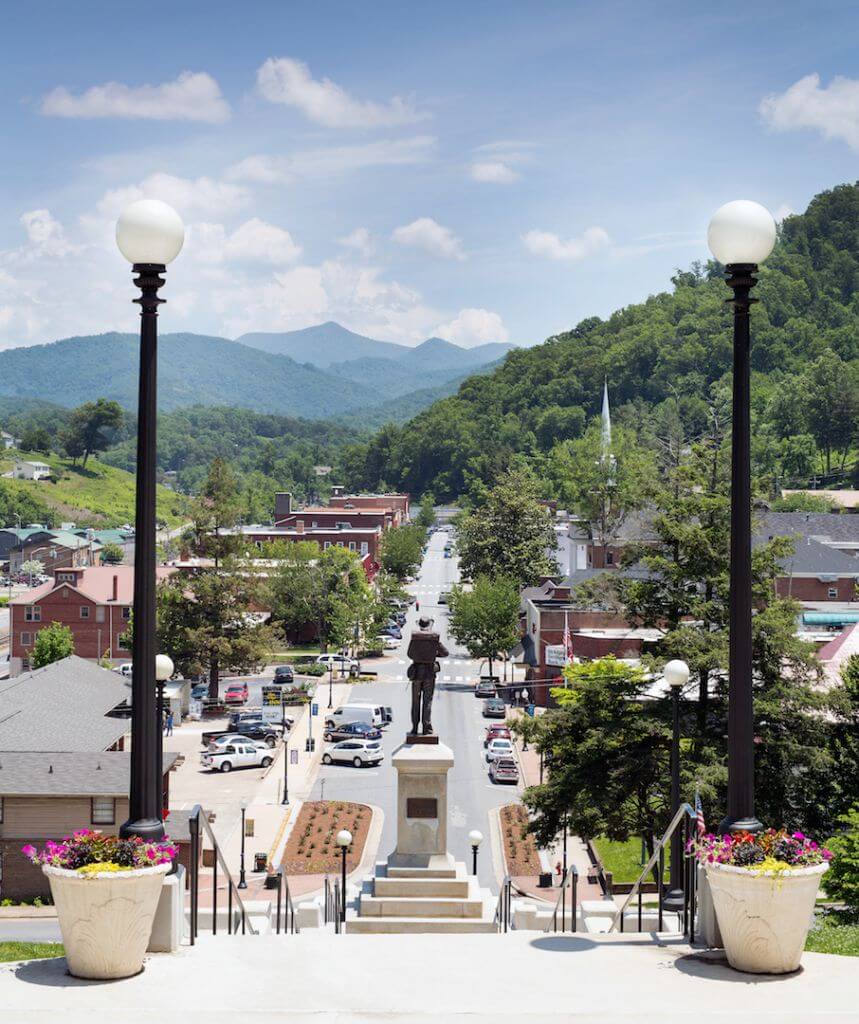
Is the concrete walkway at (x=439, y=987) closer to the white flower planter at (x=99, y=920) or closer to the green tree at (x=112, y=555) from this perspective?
the white flower planter at (x=99, y=920)

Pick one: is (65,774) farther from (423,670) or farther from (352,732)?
(352,732)

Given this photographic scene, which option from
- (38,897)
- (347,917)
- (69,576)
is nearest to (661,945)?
(347,917)

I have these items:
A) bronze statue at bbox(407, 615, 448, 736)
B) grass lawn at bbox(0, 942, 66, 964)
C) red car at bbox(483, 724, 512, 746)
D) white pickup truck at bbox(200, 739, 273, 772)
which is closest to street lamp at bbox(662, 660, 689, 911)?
bronze statue at bbox(407, 615, 448, 736)

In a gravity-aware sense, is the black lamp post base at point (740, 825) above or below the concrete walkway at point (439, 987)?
above

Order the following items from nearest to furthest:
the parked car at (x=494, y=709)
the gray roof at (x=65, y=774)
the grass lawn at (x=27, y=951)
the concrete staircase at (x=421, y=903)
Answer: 1. the grass lawn at (x=27, y=951)
2. the concrete staircase at (x=421, y=903)
3. the gray roof at (x=65, y=774)
4. the parked car at (x=494, y=709)

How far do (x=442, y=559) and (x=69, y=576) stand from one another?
271 ft

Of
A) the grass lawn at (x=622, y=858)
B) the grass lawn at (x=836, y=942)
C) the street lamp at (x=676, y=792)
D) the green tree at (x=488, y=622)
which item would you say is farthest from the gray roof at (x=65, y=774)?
the green tree at (x=488, y=622)

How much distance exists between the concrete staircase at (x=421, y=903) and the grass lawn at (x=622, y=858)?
17578 mm

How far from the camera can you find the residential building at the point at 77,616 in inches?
3270

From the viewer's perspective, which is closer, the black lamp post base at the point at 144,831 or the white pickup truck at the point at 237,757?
the black lamp post base at the point at 144,831

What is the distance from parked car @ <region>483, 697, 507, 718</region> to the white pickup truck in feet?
46.8

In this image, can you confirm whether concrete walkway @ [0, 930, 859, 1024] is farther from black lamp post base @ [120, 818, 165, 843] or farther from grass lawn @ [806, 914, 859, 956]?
grass lawn @ [806, 914, 859, 956]

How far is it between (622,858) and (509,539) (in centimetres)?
6623

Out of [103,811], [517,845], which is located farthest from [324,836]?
[103,811]
